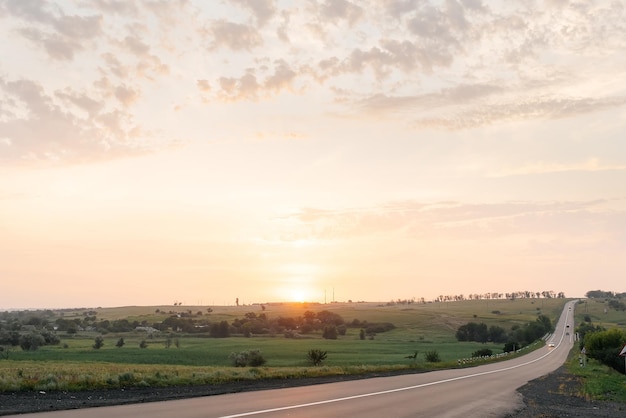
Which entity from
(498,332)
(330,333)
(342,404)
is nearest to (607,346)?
(342,404)

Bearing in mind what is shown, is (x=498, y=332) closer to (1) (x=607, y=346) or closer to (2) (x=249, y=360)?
(1) (x=607, y=346)

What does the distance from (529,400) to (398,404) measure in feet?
23.5

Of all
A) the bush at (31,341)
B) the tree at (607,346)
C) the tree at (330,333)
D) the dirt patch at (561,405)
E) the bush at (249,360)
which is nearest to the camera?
the dirt patch at (561,405)

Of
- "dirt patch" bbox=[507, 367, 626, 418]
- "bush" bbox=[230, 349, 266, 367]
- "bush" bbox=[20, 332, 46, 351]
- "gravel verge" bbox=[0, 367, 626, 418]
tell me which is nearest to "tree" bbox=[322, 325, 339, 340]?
"bush" bbox=[20, 332, 46, 351]

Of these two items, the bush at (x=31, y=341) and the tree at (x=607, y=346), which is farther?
the bush at (x=31, y=341)

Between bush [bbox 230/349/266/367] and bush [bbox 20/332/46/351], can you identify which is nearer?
bush [bbox 230/349/266/367]

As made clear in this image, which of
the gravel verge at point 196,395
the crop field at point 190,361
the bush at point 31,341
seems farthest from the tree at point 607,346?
the bush at point 31,341

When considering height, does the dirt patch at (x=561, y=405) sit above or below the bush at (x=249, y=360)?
above

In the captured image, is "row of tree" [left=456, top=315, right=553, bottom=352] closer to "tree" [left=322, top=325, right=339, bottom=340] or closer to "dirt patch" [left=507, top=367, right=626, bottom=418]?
"tree" [left=322, top=325, right=339, bottom=340]

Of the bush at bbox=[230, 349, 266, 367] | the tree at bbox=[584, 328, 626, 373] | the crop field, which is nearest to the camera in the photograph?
the crop field

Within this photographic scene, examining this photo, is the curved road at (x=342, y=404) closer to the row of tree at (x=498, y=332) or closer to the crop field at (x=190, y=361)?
the crop field at (x=190, y=361)

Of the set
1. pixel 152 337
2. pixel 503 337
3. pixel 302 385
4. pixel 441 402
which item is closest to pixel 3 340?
pixel 152 337

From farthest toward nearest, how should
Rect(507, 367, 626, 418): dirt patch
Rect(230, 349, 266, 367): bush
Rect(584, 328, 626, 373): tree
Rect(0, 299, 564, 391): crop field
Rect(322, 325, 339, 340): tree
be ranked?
1. Rect(322, 325, 339, 340): tree
2. Rect(230, 349, 266, 367): bush
3. Rect(584, 328, 626, 373): tree
4. Rect(0, 299, 564, 391): crop field
5. Rect(507, 367, 626, 418): dirt patch

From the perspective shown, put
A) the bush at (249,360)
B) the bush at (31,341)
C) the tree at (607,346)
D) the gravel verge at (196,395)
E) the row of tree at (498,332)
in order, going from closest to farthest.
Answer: the gravel verge at (196,395) < the tree at (607,346) < the bush at (249,360) < the bush at (31,341) < the row of tree at (498,332)
